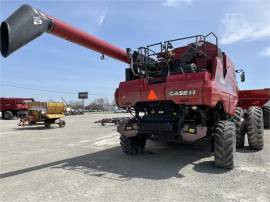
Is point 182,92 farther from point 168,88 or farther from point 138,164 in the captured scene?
point 138,164

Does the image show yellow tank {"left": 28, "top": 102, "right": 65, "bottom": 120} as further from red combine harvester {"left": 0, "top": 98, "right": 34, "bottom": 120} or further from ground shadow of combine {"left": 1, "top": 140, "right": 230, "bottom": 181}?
red combine harvester {"left": 0, "top": 98, "right": 34, "bottom": 120}

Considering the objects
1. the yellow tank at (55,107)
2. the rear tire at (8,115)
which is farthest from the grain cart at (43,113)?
the rear tire at (8,115)

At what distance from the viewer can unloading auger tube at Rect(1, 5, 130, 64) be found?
5.32 m

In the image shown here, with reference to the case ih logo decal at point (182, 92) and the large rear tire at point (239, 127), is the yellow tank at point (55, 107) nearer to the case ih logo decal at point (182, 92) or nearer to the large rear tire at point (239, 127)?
the large rear tire at point (239, 127)

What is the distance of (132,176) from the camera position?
635 cm

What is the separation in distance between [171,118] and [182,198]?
2.76 metres

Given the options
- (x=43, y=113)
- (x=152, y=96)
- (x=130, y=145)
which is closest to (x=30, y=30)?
(x=152, y=96)

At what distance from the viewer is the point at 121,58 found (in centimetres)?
814

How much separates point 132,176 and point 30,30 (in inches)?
138

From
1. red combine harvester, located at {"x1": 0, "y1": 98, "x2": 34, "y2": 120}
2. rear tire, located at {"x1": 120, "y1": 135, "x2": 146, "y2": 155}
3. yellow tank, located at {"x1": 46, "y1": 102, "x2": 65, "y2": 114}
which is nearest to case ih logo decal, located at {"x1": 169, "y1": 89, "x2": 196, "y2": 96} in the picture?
rear tire, located at {"x1": 120, "y1": 135, "x2": 146, "y2": 155}

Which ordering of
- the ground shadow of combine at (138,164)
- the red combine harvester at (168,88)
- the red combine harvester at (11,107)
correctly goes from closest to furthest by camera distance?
the red combine harvester at (168,88) < the ground shadow of combine at (138,164) < the red combine harvester at (11,107)

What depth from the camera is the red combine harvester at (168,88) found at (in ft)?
19.2

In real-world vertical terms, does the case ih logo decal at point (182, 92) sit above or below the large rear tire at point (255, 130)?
A: above

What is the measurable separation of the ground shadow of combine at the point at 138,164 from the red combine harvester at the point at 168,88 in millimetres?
527
